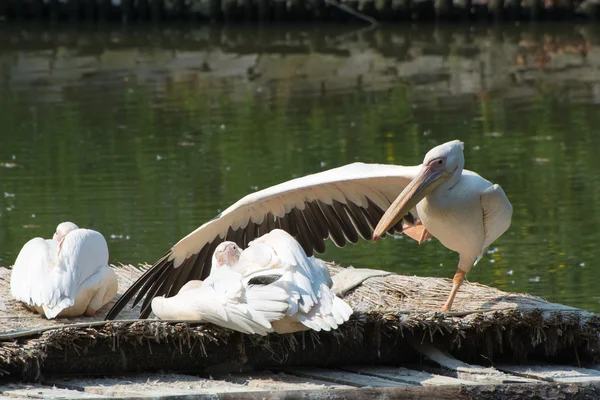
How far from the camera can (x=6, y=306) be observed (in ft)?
18.1

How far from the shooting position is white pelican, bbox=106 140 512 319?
A: 17.3ft

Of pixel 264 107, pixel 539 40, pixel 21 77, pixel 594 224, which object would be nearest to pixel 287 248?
pixel 594 224

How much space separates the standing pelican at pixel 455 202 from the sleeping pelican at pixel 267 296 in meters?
0.59

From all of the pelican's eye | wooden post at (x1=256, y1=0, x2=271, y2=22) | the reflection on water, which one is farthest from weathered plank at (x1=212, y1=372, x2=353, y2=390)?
wooden post at (x1=256, y1=0, x2=271, y2=22)

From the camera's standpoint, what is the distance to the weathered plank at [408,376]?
471 centimetres

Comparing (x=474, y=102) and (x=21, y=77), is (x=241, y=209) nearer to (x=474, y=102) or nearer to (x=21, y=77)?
(x=474, y=102)

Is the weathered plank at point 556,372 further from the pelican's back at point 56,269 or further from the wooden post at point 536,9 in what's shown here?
the wooden post at point 536,9

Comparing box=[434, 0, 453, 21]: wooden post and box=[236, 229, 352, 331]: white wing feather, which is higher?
box=[434, 0, 453, 21]: wooden post

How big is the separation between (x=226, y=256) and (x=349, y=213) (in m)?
0.93

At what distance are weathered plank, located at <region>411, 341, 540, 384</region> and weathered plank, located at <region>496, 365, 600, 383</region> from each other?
0.07 meters

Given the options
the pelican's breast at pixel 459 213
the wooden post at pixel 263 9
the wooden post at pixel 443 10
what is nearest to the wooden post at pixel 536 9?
the wooden post at pixel 443 10

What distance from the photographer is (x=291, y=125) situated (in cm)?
1223

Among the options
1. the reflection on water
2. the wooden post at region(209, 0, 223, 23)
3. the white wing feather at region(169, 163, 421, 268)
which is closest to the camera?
Result: the white wing feather at region(169, 163, 421, 268)

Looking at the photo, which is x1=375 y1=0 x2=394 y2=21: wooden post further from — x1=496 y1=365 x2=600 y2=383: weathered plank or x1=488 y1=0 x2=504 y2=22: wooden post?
x1=496 y1=365 x2=600 y2=383: weathered plank
